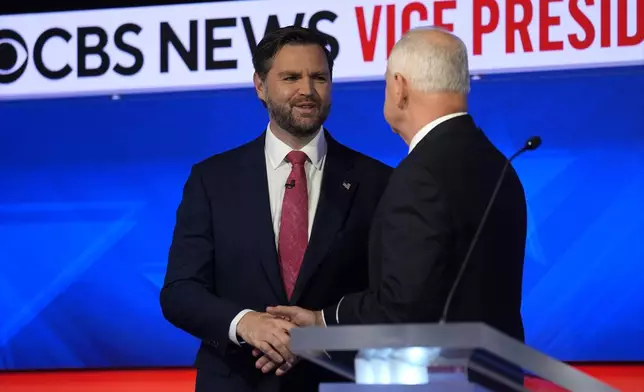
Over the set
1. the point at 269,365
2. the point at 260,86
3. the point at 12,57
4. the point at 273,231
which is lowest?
the point at 269,365

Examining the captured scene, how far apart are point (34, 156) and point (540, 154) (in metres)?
2.03

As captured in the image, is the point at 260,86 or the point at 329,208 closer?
the point at 329,208

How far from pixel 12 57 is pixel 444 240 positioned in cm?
310

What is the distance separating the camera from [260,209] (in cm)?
283

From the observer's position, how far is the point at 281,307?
8.63ft

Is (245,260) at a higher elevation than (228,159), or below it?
below

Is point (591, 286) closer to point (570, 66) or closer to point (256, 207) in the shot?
point (570, 66)

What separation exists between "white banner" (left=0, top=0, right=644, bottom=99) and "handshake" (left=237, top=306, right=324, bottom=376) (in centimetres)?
211

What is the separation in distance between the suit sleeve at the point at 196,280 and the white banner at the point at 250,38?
6.14ft

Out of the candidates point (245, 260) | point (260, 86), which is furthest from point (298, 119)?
point (245, 260)

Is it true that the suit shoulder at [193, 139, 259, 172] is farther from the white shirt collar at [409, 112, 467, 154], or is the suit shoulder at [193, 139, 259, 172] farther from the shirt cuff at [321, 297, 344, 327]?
the white shirt collar at [409, 112, 467, 154]

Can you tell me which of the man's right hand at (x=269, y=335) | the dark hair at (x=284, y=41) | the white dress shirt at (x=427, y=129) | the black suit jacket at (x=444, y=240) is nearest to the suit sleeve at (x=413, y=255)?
the black suit jacket at (x=444, y=240)

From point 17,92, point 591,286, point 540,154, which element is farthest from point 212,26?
point 591,286

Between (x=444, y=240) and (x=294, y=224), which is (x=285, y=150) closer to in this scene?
(x=294, y=224)
